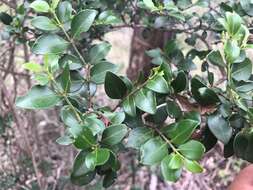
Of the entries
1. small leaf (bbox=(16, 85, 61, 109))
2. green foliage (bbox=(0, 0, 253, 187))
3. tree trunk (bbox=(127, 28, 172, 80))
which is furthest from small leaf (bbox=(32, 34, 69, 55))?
tree trunk (bbox=(127, 28, 172, 80))

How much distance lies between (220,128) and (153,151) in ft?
0.40

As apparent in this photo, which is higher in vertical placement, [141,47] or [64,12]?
[64,12]

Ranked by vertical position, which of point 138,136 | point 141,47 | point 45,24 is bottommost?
point 141,47

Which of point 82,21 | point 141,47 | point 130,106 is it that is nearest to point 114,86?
point 130,106

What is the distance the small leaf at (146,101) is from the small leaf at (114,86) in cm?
3

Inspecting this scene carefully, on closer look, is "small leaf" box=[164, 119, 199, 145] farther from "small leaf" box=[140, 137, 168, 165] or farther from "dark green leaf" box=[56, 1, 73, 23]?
"dark green leaf" box=[56, 1, 73, 23]

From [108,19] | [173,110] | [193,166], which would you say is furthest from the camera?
[108,19]

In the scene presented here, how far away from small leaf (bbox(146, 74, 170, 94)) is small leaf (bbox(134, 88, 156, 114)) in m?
0.02

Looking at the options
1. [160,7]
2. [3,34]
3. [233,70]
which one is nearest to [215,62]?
[233,70]

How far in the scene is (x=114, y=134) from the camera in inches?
27.6

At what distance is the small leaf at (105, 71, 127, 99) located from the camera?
0.73 m

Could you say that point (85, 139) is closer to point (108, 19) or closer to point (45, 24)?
point (45, 24)

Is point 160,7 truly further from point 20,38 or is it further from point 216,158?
point 216,158

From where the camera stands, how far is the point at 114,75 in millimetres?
726
